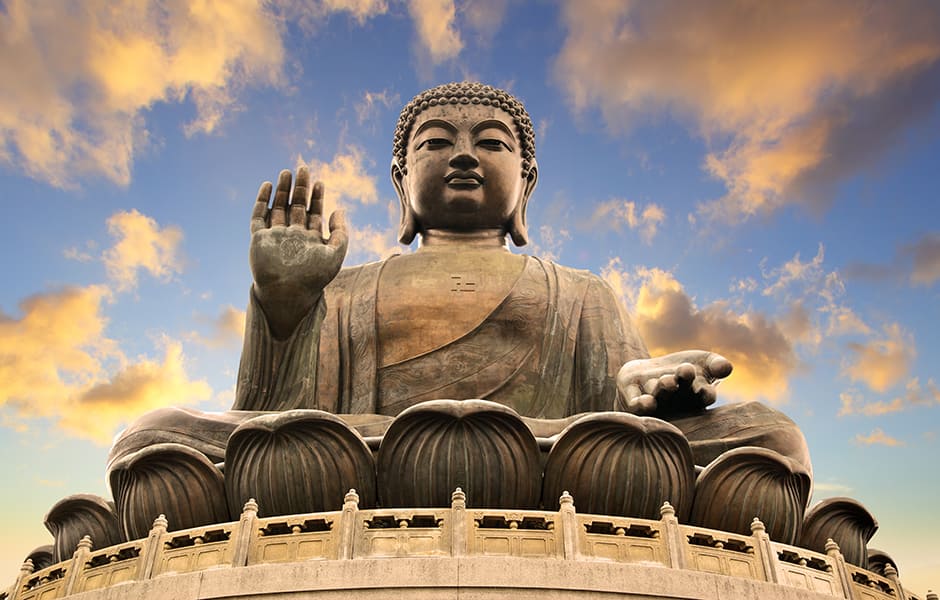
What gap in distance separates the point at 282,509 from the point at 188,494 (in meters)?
0.74

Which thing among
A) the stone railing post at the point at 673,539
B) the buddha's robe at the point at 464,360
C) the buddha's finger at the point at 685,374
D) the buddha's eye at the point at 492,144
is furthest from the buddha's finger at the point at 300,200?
the stone railing post at the point at 673,539

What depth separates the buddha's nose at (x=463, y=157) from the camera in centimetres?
1177

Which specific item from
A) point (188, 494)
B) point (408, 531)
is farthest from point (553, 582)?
point (188, 494)

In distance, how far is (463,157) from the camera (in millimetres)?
11773

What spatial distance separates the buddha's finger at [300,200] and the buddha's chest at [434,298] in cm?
133

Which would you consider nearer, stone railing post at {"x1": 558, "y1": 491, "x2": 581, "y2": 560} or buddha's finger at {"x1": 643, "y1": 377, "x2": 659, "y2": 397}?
stone railing post at {"x1": 558, "y1": 491, "x2": 581, "y2": 560}

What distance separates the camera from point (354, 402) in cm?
1055

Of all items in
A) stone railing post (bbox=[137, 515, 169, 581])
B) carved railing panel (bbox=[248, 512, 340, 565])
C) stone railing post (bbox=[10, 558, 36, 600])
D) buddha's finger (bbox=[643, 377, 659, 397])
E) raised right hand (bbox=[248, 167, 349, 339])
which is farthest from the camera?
raised right hand (bbox=[248, 167, 349, 339])

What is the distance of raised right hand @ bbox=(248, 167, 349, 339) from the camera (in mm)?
9984

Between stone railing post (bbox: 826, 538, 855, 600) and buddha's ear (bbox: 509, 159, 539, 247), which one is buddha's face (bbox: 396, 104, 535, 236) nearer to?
buddha's ear (bbox: 509, 159, 539, 247)

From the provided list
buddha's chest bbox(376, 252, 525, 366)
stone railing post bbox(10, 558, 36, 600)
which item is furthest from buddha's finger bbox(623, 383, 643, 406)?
stone railing post bbox(10, 558, 36, 600)

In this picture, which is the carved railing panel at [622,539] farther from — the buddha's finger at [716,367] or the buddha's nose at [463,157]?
the buddha's nose at [463,157]

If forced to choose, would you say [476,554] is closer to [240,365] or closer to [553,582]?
[553,582]

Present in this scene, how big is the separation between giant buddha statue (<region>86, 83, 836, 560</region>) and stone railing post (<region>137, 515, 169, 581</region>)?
2.19ft
